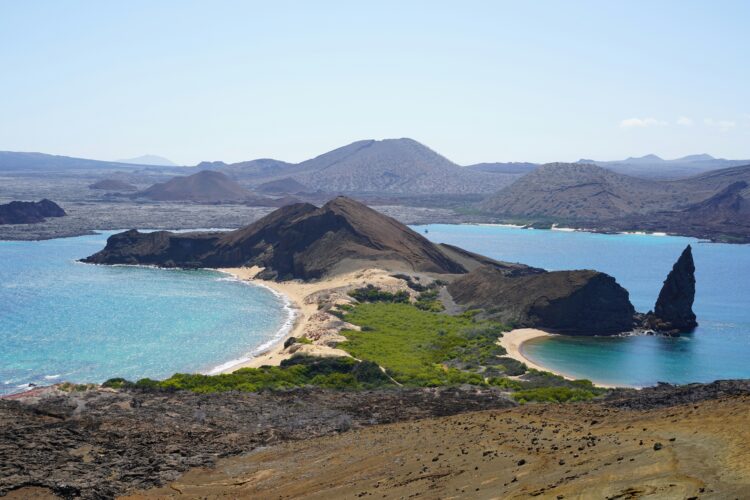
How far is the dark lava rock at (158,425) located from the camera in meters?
31.5

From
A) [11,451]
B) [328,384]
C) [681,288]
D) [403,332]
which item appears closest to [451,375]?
[328,384]

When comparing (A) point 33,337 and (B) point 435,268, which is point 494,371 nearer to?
(A) point 33,337

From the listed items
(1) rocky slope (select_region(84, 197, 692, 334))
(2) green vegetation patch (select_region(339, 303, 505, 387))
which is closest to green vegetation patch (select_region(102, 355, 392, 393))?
(2) green vegetation patch (select_region(339, 303, 505, 387))

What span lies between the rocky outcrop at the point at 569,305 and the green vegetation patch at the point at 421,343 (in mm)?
4759

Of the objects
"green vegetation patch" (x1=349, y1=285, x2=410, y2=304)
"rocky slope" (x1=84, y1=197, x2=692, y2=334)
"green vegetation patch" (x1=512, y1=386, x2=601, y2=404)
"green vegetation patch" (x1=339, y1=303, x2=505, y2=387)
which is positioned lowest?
"green vegetation patch" (x1=339, y1=303, x2=505, y2=387)

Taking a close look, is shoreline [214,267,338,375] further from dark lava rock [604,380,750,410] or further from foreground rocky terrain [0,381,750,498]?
dark lava rock [604,380,750,410]

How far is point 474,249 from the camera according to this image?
170 meters

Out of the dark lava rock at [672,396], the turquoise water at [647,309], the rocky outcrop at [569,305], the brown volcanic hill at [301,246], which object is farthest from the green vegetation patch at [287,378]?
the brown volcanic hill at [301,246]

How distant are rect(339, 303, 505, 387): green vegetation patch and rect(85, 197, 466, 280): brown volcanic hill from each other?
23.6 meters

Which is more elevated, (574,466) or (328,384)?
(574,466)

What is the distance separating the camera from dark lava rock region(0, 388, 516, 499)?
3150 centimetres

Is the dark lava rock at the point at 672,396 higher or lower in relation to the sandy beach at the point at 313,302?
higher

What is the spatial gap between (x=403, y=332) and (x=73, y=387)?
35.9 m

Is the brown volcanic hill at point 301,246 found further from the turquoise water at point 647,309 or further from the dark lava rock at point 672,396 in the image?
the dark lava rock at point 672,396
